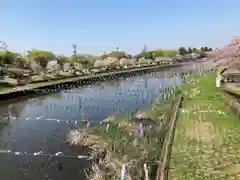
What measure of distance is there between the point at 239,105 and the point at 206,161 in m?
6.63

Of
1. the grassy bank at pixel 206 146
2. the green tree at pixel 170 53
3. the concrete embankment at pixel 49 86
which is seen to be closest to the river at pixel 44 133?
the concrete embankment at pixel 49 86

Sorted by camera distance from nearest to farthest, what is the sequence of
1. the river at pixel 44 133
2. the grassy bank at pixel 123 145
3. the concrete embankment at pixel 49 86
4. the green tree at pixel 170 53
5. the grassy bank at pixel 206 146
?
1. the grassy bank at pixel 206 146
2. the grassy bank at pixel 123 145
3. the river at pixel 44 133
4. the concrete embankment at pixel 49 86
5. the green tree at pixel 170 53

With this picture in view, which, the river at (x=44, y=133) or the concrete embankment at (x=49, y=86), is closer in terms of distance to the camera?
the river at (x=44, y=133)

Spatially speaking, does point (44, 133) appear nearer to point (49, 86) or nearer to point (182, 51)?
point (49, 86)

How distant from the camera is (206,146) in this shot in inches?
379

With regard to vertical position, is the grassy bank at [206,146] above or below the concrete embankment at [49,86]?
above

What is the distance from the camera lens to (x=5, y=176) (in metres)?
9.75

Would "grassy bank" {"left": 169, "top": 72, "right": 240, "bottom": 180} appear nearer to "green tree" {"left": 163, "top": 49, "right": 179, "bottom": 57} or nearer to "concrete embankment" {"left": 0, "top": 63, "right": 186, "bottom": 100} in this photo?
"concrete embankment" {"left": 0, "top": 63, "right": 186, "bottom": 100}

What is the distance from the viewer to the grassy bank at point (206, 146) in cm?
753

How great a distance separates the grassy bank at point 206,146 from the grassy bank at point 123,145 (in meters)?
0.63

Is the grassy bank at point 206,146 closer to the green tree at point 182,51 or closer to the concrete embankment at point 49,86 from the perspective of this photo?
the concrete embankment at point 49,86

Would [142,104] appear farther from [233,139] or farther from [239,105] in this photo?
[233,139]

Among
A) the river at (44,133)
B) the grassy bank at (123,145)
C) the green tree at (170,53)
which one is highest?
the green tree at (170,53)

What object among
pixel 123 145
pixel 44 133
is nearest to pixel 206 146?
pixel 123 145
